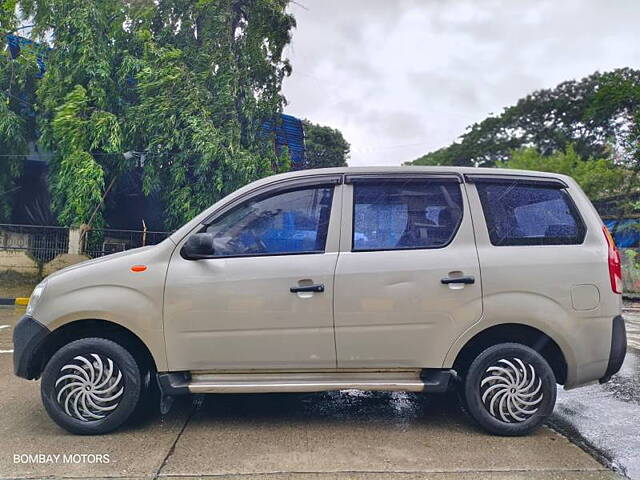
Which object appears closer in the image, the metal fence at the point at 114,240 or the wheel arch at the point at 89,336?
the wheel arch at the point at 89,336

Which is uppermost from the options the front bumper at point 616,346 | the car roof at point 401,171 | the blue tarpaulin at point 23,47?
the blue tarpaulin at point 23,47

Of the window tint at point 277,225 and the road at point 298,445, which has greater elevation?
the window tint at point 277,225

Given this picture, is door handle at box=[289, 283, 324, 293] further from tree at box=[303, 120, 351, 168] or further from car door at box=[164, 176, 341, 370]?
tree at box=[303, 120, 351, 168]

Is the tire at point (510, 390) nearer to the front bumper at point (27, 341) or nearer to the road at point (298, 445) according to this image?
the road at point (298, 445)

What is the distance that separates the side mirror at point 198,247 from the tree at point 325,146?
26.2 m

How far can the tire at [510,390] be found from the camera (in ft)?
11.0

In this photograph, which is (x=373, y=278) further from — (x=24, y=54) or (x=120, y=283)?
(x=24, y=54)

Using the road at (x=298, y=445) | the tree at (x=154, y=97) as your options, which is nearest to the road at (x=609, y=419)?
the road at (x=298, y=445)

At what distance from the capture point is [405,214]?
3.54 meters

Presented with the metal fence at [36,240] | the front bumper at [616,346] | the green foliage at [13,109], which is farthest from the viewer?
the metal fence at [36,240]

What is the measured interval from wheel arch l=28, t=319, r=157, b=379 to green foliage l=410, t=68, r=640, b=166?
18.2 m

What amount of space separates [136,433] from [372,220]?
2.33 metres

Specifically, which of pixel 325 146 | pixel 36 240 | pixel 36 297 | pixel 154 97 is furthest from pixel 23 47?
pixel 325 146

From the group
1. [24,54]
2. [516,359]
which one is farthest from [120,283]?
[24,54]
